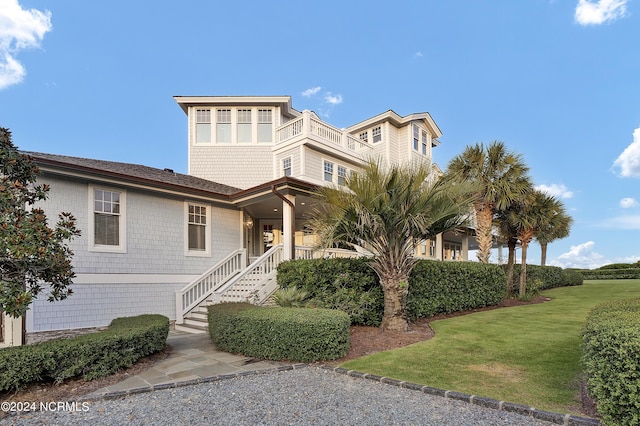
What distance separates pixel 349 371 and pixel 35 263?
15.6ft

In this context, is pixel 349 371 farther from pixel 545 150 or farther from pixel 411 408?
pixel 545 150

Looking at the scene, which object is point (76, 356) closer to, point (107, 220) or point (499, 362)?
point (107, 220)

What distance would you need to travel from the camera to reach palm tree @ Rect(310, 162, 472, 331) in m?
7.38

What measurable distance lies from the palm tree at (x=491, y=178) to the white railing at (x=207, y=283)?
9191 mm

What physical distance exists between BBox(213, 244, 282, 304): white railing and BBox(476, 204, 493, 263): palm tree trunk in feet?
28.7

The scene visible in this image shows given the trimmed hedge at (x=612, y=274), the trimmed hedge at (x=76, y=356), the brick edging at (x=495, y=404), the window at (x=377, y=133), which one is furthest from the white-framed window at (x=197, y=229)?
the trimmed hedge at (x=612, y=274)

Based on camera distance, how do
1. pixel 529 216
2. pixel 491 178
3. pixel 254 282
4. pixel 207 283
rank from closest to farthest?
pixel 254 282 → pixel 207 283 → pixel 491 178 → pixel 529 216

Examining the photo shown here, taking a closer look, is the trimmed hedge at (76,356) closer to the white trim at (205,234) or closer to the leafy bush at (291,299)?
the leafy bush at (291,299)

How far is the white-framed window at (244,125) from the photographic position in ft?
52.9

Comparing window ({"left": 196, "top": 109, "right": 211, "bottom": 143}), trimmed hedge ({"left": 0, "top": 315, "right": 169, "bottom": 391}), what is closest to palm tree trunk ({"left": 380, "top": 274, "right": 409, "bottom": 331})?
trimmed hedge ({"left": 0, "top": 315, "right": 169, "bottom": 391})

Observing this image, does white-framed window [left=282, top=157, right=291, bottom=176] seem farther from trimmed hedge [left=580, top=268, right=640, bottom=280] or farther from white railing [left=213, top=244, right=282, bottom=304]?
trimmed hedge [left=580, top=268, right=640, bottom=280]

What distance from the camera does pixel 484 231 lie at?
14375 millimetres

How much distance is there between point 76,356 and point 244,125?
12795 mm

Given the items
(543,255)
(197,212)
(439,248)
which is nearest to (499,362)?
(197,212)
